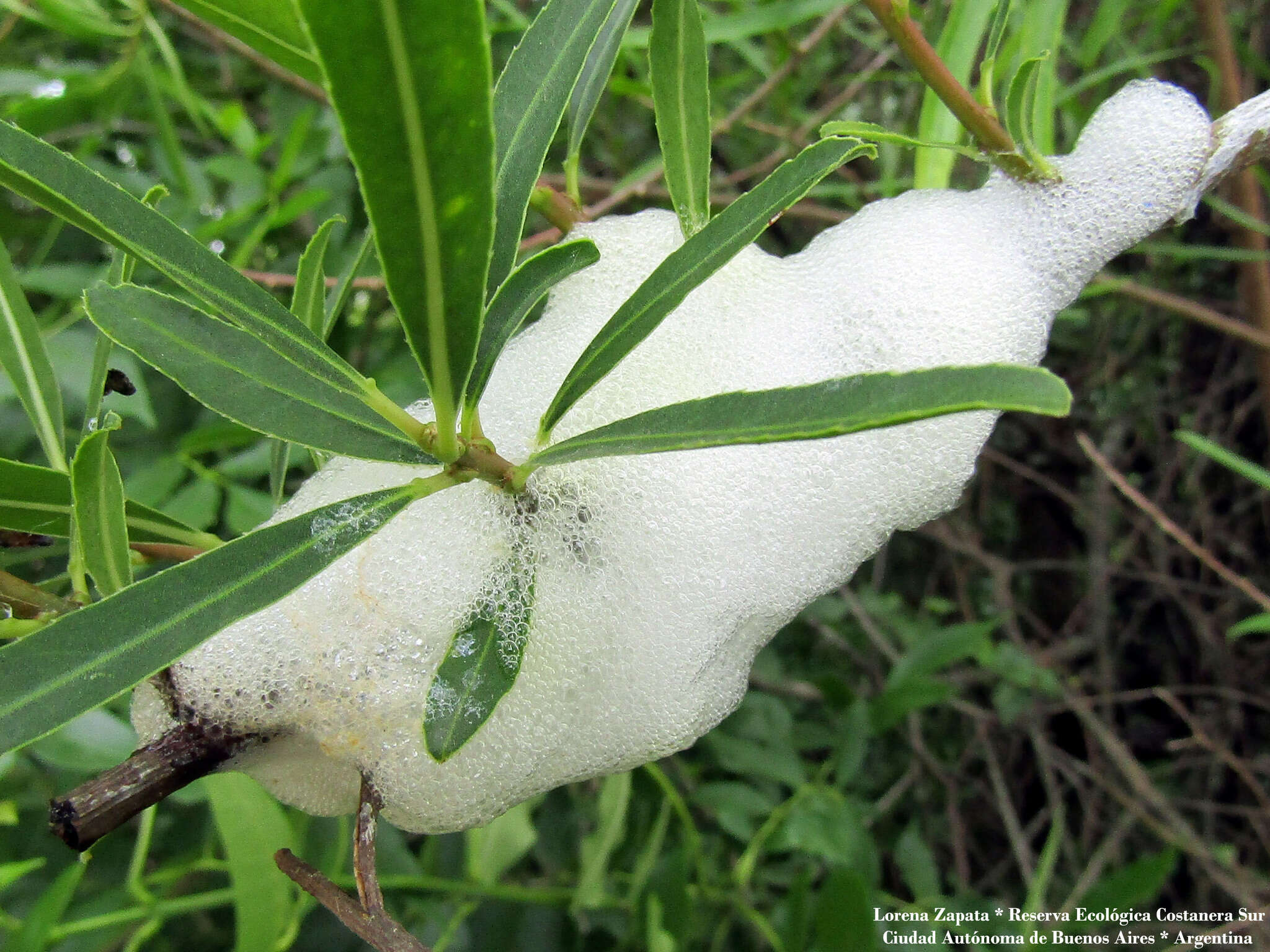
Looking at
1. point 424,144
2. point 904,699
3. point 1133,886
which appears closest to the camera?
point 424,144

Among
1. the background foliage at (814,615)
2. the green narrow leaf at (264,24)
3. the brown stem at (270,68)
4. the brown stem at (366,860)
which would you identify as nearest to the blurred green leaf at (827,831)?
the background foliage at (814,615)

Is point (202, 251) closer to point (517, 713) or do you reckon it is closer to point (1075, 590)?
point (517, 713)

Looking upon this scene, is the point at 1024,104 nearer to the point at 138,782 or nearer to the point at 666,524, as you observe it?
the point at 666,524

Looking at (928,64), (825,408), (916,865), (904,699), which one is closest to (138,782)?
(825,408)

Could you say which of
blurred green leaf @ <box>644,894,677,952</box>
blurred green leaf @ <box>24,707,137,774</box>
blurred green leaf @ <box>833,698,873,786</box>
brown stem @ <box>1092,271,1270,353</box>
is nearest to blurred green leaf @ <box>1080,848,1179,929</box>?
blurred green leaf @ <box>833,698,873,786</box>

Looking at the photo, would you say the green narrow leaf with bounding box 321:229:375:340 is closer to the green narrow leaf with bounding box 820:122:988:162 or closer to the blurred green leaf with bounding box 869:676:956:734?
the green narrow leaf with bounding box 820:122:988:162

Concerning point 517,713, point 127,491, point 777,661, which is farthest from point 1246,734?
point 127,491
